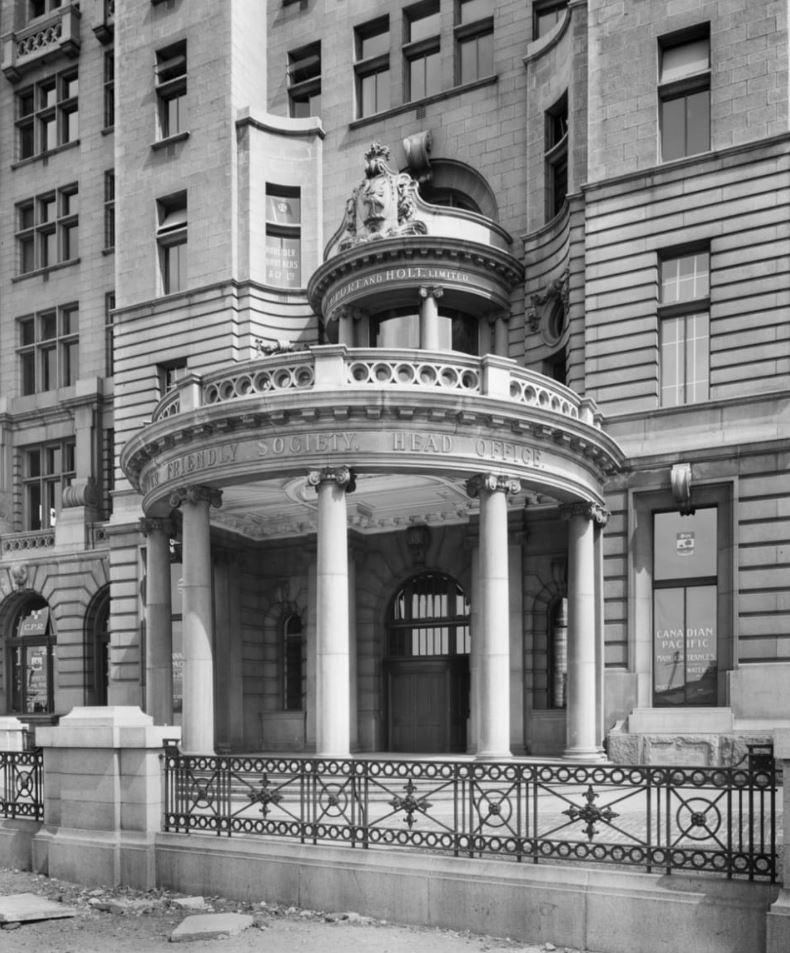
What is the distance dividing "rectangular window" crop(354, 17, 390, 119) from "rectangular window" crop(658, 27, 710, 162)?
8.91 m

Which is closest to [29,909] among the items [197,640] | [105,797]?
[105,797]

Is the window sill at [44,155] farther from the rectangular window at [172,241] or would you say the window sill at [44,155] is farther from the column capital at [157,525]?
the column capital at [157,525]

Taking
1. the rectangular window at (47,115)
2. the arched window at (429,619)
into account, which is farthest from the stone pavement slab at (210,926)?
the rectangular window at (47,115)

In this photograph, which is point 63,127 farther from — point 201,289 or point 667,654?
point 667,654

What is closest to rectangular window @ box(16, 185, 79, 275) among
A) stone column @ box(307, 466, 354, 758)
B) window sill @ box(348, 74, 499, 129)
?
window sill @ box(348, 74, 499, 129)

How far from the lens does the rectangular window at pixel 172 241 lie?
34531mm

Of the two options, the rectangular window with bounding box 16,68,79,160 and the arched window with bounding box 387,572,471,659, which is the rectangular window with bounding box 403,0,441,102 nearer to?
the arched window with bounding box 387,572,471,659

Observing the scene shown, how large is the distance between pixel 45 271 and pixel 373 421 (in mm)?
24571

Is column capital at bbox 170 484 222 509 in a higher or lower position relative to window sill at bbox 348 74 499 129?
lower

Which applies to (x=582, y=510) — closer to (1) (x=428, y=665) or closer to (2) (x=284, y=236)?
(1) (x=428, y=665)

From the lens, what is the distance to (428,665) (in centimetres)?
2939

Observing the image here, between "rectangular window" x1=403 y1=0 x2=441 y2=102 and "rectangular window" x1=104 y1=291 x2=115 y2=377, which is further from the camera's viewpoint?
"rectangular window" x1=104 y1=291 x2=115 y2=377

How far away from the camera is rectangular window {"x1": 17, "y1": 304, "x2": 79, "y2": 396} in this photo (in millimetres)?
41281

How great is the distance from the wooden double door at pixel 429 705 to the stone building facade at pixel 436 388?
7 cm
